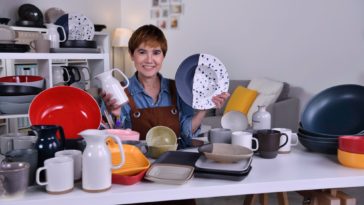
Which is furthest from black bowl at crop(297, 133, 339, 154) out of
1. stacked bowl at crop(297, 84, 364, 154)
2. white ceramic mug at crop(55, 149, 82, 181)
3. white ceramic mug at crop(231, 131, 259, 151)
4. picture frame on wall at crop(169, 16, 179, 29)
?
picture frame on wall at crop(169, 16, 179, 29)

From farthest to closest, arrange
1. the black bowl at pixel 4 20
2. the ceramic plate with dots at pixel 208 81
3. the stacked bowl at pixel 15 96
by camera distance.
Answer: the black bowl at pixel 4 20 < the ceramic plate with dots at pixel 208 81 < the stacked bowl at pixel 15 96

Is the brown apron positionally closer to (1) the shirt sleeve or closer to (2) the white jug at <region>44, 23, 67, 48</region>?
(1) the shirt sleeve

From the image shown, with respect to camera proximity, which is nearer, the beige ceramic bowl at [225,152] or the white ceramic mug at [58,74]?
the beige ceramic bowl at [225,152]

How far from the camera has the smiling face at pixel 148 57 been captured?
1.86m

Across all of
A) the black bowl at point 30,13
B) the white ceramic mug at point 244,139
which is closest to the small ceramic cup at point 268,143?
the white ceramic mug at point 244,139

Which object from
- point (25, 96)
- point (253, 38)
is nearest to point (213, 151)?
point (25, 96)

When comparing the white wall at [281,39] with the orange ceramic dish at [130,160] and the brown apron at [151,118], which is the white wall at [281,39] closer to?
the brown apron at [151,118]

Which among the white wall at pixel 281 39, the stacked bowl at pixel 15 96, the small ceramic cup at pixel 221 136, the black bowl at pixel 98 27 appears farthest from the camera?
the black bowl at pixel 98 27

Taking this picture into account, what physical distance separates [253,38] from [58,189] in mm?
3672

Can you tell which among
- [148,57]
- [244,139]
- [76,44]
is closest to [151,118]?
[148,57]

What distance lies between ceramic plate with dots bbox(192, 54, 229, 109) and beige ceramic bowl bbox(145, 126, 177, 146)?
0.81ft

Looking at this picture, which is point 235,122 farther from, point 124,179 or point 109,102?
point 124,179

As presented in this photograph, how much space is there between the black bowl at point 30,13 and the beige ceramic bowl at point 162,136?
3412 millimetres

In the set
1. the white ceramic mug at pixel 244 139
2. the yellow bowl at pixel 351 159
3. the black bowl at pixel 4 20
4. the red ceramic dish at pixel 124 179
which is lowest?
the red ceramic dish at pixel 124 179
